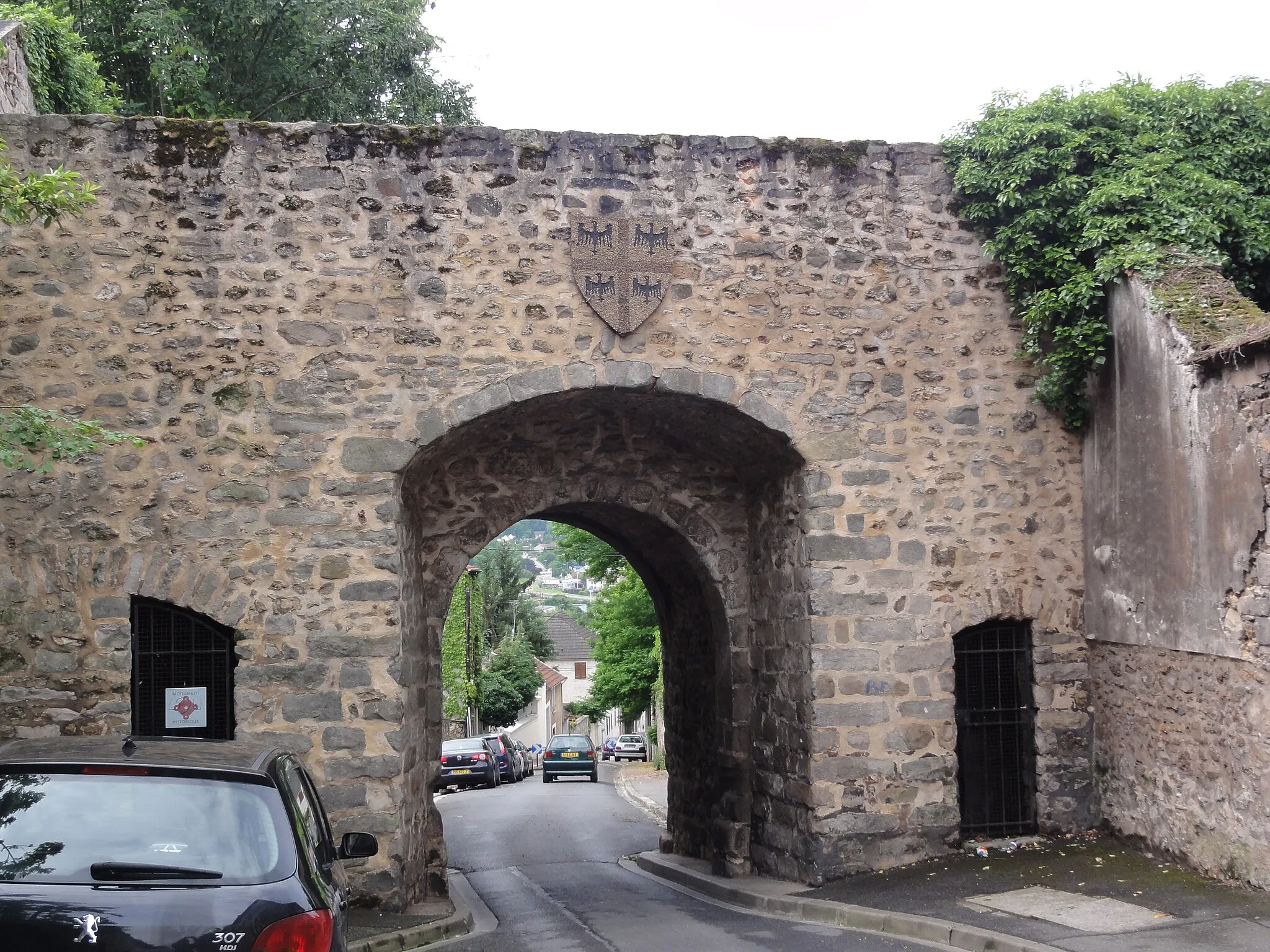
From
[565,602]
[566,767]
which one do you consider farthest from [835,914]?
[565,602]

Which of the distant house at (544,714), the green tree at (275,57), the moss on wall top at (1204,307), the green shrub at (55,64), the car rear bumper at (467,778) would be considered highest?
the green tree at (275,57)

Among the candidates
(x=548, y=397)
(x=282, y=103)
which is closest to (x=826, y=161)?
(x=548, y=397)

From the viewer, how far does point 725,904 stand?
9.70 m

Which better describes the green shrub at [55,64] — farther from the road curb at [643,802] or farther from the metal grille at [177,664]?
the road curb at [643,802]

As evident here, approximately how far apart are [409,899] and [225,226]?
16.4 feet

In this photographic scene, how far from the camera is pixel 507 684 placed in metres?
51.5

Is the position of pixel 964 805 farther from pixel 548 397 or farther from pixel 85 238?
pixel 85 238

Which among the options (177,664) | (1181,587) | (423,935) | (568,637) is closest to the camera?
(423,935)

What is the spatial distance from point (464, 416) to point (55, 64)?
7.46 metres

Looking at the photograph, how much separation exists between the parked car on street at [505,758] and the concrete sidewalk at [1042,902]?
23025 millimetres

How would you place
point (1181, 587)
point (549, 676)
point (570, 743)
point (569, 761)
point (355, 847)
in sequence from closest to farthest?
point (355, 847), point (1181, 587), point (569, 761), point (570, 743), point (549, 676)

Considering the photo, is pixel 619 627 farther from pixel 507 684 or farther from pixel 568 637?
pixel 568 637

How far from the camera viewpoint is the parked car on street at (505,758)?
106ft

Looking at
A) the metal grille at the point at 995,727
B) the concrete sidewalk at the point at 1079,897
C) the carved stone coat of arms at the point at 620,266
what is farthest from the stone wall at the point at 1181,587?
the carved stone coat of arms at the point at 620,266
